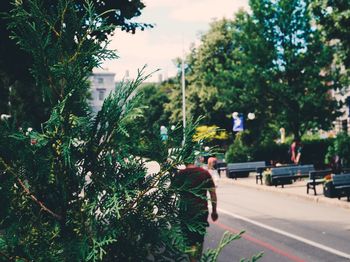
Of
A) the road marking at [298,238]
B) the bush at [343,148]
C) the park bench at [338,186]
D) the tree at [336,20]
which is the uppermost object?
the tree at [336,20]

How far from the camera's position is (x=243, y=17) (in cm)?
2948

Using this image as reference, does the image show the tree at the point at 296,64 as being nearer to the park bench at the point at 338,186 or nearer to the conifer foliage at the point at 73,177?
the park bench at the point at 338,186

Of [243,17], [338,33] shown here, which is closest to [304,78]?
[243,17]

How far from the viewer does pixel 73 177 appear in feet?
9.32

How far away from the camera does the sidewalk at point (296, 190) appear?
15409 millimetres

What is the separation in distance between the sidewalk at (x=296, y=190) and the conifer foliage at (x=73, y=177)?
1313cm

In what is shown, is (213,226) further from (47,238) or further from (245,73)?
(245,73)

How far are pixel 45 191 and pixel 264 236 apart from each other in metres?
8.90

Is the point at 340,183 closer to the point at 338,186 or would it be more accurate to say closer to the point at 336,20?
the point at 338,186

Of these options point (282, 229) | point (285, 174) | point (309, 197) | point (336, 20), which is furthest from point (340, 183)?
point (336, 20)

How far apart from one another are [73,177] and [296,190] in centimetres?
1715

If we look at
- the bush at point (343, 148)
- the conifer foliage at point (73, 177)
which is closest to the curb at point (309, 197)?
the bush at point (343, 148)

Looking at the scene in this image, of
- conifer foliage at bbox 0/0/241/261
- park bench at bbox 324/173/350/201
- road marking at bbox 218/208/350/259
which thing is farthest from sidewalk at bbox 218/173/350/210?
conifer foliage at bbox 0/0/241/261

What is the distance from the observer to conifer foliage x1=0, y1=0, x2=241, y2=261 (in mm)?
2740
